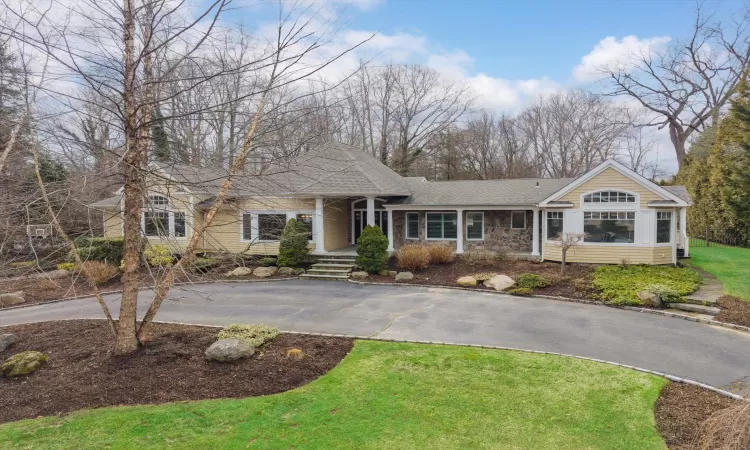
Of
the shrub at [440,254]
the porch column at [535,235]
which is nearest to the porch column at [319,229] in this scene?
the shrub at [440,254]

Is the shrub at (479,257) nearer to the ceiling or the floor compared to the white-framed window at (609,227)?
nearer to the floor

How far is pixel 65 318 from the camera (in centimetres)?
1084

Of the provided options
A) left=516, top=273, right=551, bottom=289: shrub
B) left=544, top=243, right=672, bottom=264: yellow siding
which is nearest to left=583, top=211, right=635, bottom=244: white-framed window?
left=544, top=243, right=672, bottom=264: yellow siding

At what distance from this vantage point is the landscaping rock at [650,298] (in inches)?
439

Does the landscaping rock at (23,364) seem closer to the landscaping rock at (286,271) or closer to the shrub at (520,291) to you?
the landscaping rock at (286,271)

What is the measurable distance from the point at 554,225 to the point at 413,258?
588 centimetres

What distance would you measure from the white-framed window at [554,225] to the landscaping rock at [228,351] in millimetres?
13364

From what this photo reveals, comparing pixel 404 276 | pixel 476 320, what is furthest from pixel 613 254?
pixel 476 320

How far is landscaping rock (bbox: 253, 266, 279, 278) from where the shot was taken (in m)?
16.4

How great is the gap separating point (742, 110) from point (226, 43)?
1594cm

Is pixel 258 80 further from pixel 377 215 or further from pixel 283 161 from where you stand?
pixel 377 215

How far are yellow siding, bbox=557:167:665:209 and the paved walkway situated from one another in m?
5.72

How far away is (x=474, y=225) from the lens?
61.6ft

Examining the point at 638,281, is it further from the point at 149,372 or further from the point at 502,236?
the point at 149,372
